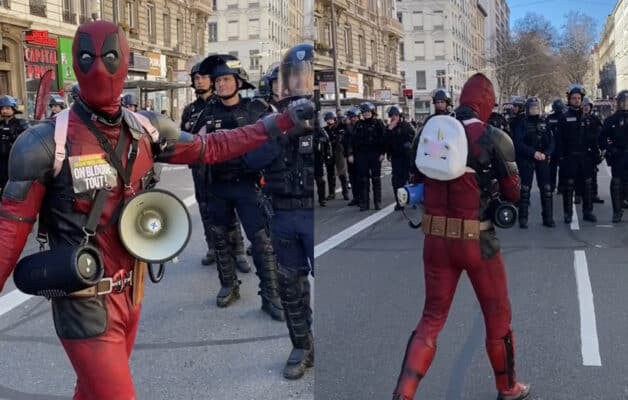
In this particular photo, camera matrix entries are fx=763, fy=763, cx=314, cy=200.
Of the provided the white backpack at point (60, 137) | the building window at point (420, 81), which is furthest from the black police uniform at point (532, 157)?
the white backpack at point (60, 137)

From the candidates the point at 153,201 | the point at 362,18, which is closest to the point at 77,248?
the point at 153,201

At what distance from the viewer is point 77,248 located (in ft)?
6.67

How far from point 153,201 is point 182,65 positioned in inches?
165

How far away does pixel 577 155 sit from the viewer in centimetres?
879

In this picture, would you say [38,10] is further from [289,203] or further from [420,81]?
[289,203]

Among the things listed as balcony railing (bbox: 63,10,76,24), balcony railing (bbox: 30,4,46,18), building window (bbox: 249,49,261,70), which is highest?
balcony railing (bbox: 30,4,46,18)

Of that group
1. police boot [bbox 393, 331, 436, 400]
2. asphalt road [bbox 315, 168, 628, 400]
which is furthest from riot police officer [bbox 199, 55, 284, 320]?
police boot [bbox 393, 331, 436, 400]

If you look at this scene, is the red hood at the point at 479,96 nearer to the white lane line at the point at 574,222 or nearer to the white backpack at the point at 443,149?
the white backpack at the point at 443,149

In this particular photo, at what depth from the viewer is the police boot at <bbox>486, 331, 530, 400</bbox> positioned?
10.1ft

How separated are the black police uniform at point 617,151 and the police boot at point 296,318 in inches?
245

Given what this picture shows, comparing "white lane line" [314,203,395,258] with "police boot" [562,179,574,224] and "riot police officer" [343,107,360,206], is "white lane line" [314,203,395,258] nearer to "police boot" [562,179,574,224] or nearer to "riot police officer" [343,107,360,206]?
"riot police officer" [343,107,360,206]

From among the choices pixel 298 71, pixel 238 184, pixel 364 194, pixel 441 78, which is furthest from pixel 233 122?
pixel 364 194

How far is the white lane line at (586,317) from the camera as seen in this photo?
12.3 feet

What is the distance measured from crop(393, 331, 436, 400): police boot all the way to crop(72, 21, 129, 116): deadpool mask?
5.04 feet
